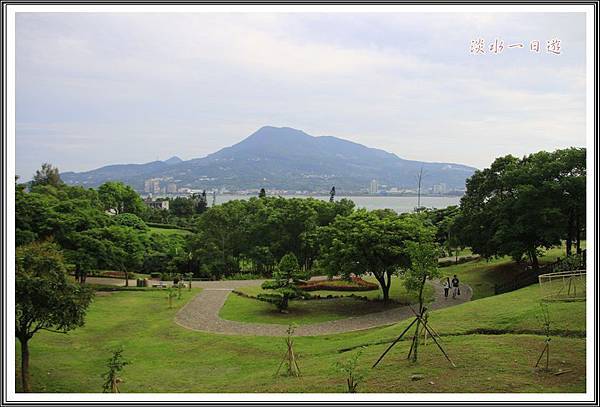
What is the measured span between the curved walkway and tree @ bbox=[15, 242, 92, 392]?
5385 mm

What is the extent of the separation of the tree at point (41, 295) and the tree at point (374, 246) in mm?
9988

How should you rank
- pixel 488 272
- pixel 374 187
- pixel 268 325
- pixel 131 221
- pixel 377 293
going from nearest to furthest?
pixel 268 325 < pixel 377 293 < pixel 488 272 < pixel 131 221 < pixel 374 187

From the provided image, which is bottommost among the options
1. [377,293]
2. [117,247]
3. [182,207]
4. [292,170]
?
[377,293]

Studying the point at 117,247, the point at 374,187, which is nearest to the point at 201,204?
the point at 374,187

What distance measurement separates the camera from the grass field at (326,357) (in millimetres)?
7695

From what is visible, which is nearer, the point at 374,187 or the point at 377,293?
the point at 377,293

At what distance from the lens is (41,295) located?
27.3 ft

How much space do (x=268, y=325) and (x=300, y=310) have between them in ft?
8.59

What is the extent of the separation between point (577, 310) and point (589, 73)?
5.83 metres

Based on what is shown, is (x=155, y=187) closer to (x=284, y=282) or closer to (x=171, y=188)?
(x=171, y=188)

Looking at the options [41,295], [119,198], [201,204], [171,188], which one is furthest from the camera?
[171,188]

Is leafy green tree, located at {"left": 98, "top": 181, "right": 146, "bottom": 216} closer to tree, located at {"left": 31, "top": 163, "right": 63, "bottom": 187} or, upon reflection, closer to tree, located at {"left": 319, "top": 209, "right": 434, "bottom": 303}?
tree, located at {"left": 31, "top": 163, "right": 63, "bottom": 187}

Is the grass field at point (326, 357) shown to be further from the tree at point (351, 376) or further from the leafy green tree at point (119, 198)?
the leafy green tree at point (119, 198)

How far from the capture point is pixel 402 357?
9.05 m
